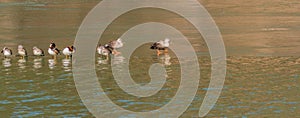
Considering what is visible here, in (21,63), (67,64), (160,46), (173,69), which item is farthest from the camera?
(160,46)

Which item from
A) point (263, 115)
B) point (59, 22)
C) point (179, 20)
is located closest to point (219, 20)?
point (179, 20)

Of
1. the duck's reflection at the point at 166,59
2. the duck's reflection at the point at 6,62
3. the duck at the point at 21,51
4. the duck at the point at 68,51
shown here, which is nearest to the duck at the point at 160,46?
the duck's reflection at the point at 166,59

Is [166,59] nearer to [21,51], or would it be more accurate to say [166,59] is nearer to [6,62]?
[21,51]

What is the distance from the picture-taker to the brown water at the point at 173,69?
21.5 meters

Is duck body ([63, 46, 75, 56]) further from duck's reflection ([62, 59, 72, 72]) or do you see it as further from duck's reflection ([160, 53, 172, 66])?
duck's reflection ([160, 53, 172, 66])

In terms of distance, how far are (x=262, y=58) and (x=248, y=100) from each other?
28.6 feet

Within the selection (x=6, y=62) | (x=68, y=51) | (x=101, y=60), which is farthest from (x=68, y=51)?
(x=6, y=62)

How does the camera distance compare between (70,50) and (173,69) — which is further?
(70,50)

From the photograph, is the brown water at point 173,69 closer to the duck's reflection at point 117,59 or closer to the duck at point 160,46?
the duck's reflection at point 117,59

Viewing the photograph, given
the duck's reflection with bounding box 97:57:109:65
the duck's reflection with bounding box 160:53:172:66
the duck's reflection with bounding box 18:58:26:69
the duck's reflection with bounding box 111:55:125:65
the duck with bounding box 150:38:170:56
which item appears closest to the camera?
the duck's reflection with bounding box 18:58:26:69

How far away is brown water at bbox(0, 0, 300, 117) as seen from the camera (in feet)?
70.5

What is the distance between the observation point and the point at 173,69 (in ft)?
92.1

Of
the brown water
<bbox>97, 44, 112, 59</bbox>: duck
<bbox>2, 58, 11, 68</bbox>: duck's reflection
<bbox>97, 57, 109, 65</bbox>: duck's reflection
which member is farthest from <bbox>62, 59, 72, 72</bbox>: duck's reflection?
<bbox>2, 58, 11, 68</bbox>: duck's reflection

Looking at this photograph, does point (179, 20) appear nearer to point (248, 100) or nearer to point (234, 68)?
point (234, 68)
